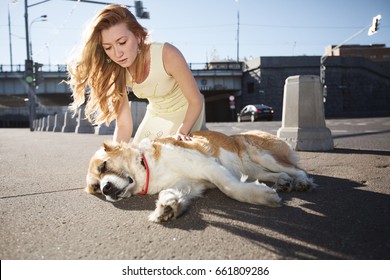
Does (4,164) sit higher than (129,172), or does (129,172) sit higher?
(129,172)

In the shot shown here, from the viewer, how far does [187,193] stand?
115 inches

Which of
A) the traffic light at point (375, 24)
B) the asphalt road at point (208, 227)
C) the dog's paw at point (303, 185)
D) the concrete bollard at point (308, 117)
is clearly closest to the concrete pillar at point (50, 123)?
the concrete bollard at point (308, 117)

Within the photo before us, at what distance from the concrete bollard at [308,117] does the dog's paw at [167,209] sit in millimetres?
4626

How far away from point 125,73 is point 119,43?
2.27 ft

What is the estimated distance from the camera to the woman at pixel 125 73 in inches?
136

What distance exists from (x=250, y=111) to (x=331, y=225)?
27.9 metres

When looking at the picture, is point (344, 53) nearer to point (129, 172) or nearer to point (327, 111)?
point (327, 111)

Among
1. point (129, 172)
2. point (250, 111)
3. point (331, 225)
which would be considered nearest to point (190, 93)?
point (129, 172)

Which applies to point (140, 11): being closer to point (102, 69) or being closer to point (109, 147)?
point (102, 69)

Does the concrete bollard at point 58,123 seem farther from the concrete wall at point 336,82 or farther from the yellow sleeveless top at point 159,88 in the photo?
the concrete wall at point 336,82

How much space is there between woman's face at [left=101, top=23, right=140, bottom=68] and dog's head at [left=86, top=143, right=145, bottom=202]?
3.44 ft

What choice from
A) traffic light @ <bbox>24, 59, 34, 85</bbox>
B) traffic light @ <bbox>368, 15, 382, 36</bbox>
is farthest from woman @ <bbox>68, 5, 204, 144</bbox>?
traffic light @ <bbox>368, 15, 382, 36</bbox>

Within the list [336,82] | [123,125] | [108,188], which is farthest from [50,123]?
[336,82]

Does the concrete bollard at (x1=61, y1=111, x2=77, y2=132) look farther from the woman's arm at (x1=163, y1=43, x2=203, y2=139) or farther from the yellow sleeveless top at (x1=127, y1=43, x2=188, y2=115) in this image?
the woman's arm at (x1=163, y1=43, x2=203, y2=139)
